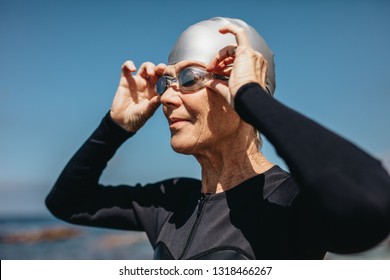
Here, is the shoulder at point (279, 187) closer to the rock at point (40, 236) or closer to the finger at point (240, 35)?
the finger at point (240, 35)

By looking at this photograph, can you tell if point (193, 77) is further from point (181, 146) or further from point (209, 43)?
point (181, 146)

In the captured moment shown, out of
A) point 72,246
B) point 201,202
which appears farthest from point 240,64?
point 72,246

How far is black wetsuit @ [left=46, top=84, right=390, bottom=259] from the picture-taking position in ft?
4.99

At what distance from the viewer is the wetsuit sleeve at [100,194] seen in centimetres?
289

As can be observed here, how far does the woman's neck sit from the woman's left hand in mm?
413

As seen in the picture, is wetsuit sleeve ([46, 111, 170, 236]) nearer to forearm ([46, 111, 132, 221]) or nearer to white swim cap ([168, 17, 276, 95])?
forearm ([46, 111, 132, 221])

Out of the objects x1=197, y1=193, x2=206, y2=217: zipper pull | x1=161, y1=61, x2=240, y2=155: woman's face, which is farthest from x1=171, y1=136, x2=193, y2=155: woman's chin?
x1=197, y1=193, x2=206, y2=217: zipper pull

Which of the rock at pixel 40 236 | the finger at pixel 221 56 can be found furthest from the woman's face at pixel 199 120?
the rock at pixel 40 236

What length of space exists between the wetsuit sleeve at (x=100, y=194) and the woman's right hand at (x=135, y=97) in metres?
0.07

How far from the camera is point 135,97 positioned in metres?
3.00

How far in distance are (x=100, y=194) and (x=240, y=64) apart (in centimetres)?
157
